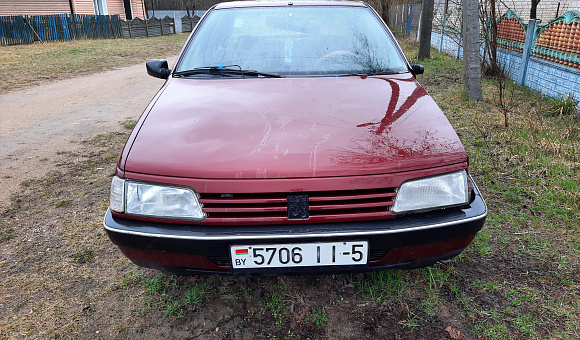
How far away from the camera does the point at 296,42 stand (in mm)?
2855

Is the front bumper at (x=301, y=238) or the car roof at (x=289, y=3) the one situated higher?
the car roof at (x=289, y=3)

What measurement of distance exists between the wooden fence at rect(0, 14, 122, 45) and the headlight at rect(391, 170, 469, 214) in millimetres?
21128

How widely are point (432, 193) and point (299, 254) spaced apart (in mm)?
642

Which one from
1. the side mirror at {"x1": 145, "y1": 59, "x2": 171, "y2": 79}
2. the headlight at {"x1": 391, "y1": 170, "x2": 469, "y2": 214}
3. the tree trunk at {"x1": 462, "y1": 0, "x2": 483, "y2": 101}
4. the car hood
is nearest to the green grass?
the car hood

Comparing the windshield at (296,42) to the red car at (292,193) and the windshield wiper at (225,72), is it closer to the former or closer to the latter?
the windshield wiper at (225,72)

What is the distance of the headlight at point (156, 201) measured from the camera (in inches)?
69.4

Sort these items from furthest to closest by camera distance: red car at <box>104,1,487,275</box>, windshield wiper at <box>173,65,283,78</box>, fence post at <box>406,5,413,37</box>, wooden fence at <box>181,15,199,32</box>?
wooden fence at <box>181,15,199,32</box> → fence post at <box>406,5,413,37</box> → windshield wiper at <box>173,65,283,78</box> → red car at <box>104,1,487,275</box>

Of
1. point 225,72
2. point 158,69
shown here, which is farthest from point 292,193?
point 158,69

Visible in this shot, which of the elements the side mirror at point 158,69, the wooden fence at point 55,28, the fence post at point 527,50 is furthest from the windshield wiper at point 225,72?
the wooden fence at point 55,28

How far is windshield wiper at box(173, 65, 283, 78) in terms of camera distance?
104 inches

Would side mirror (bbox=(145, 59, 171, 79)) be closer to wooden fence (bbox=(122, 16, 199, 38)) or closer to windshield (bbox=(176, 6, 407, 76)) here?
windshield (bbox=(176, 6, 407, 76))

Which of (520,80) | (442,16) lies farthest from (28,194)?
(442,16)

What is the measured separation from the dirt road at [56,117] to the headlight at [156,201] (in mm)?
2269

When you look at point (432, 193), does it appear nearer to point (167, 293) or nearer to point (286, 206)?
point (286, 206)
